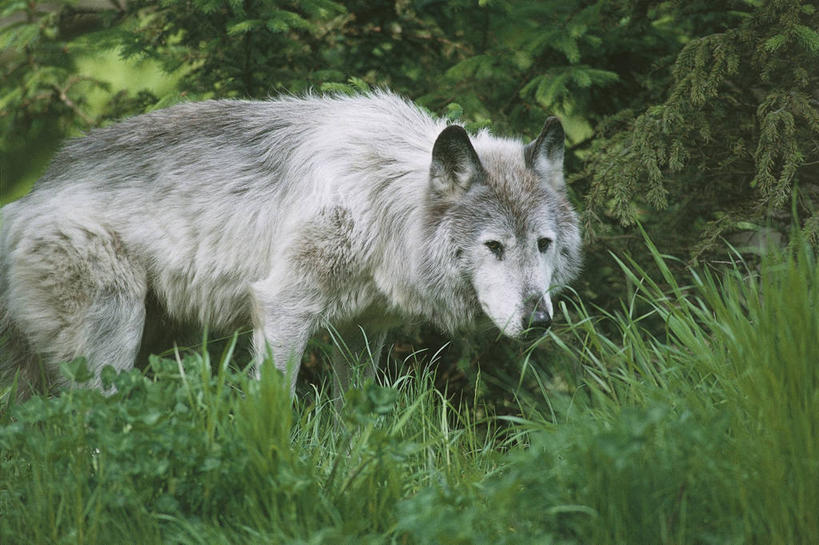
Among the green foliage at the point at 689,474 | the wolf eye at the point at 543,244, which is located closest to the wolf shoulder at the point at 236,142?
the wolf eye at the point at 543,244

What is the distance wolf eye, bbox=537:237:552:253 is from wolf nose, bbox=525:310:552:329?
0.48m

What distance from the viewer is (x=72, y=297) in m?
4.34

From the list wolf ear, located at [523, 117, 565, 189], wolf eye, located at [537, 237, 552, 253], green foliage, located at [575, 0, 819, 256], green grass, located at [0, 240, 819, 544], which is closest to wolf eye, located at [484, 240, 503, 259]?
wolf eye, located at [537, 237, 552, 253]

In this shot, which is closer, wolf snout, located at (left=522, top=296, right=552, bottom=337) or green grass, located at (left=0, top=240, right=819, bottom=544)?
green grass, located at (left=0, top=240, right=819, bottom=544)

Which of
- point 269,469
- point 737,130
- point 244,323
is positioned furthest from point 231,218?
point 737,130

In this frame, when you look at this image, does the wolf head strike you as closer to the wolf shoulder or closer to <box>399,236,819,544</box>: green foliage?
the wolf shoulder

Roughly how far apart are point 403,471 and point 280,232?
184cm

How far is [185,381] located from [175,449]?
11.3 inches

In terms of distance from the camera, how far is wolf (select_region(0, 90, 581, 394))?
4.17 meters

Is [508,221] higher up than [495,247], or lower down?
higher up

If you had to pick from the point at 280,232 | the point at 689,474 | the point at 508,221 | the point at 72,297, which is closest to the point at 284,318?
the point at 280,232

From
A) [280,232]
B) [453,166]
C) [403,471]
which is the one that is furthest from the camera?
[280,232]

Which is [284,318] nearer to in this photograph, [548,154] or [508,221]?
[508,221]

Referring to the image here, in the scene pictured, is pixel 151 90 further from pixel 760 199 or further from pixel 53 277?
pixel 760 199
